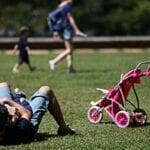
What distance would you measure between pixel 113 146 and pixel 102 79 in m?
7.88

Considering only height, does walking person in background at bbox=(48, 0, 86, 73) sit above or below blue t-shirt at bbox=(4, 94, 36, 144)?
below

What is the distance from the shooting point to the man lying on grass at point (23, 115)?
24.6 ft

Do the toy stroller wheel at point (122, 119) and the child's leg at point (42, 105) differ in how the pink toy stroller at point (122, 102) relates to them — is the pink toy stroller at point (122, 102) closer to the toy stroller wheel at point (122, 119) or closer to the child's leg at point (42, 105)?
the toy stroller wheel at point (122, 119)

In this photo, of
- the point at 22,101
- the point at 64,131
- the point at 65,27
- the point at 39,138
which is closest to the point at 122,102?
the point at 64,131

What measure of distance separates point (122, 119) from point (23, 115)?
1739 mm

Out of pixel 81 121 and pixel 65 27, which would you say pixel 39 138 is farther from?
pixel 65 27

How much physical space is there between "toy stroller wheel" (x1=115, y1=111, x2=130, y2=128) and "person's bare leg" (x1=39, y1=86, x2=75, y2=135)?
76 cm

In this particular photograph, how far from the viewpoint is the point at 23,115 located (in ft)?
25.2

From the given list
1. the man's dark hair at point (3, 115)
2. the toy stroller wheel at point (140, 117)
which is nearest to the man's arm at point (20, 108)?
the man's dark hair at point (3, 115)

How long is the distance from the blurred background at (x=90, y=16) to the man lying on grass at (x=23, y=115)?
37.6 meters

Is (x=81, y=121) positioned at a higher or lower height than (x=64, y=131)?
lower

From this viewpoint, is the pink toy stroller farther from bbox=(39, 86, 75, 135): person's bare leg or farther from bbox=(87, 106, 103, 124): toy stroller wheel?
bbox=(39, 86, 75, 135): person's bare leg

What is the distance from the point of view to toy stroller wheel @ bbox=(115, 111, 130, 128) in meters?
8.91

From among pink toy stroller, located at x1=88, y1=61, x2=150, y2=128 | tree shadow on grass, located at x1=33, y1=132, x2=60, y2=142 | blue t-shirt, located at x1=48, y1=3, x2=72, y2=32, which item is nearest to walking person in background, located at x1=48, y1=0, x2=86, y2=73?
blue t-shirt, located at x1=48, y1=3, x2=72, y2=32
